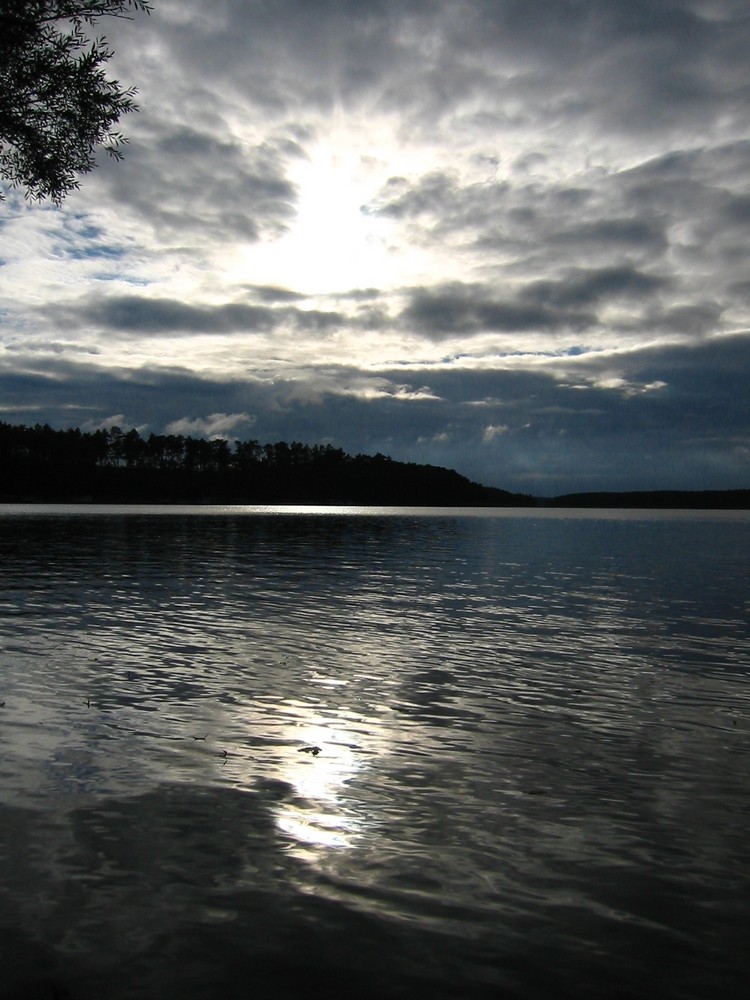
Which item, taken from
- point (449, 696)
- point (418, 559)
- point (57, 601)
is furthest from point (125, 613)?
point (418, 559)

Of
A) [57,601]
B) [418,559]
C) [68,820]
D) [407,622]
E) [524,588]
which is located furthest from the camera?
[418,559]

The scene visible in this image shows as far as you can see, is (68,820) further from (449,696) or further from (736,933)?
(449,696)

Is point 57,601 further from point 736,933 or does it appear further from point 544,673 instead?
point 736,933

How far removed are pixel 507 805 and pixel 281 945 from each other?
5471 millimetres

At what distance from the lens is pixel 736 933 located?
30.8 feet

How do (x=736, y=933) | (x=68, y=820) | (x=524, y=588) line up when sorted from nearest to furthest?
1. (x=736, y=933)
2. (x=68, y=820)
3. (x=524, y=588)

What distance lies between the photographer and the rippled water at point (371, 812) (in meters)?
8.73

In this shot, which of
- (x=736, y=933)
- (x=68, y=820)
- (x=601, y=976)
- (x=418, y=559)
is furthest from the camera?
(x=418, y=559)

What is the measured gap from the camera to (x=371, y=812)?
42.3ft

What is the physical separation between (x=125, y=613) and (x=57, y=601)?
5445 millimetres

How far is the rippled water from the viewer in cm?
873

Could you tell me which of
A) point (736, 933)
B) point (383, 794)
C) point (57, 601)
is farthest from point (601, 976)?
point (57, 601)

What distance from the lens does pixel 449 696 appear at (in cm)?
2098

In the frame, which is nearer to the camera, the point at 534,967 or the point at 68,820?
the point at 534,967
